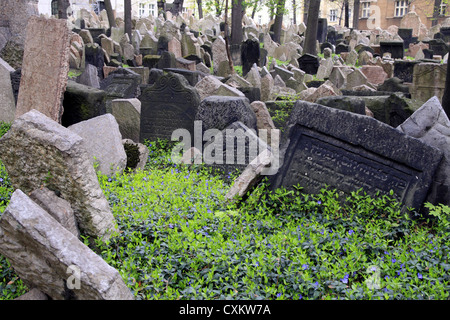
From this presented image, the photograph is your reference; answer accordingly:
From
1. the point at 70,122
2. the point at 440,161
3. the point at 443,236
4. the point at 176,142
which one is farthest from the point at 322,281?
the point at 70,122

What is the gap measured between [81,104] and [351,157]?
461 centimetres

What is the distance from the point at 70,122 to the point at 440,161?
18.3 ft

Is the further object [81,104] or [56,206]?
[81,104]

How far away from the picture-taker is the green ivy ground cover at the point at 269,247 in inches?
127

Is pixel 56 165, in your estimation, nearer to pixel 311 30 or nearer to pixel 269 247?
pixel 269 247

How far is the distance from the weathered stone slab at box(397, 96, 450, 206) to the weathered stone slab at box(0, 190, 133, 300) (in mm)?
3274

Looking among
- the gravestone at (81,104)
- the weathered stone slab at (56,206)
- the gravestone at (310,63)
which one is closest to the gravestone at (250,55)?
the gravestone at (310,63)

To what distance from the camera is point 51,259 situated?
115 inches

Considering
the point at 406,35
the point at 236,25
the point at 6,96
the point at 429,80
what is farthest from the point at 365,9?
the point at 6,96

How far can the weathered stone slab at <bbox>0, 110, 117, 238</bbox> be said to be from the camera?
3605 millimetres

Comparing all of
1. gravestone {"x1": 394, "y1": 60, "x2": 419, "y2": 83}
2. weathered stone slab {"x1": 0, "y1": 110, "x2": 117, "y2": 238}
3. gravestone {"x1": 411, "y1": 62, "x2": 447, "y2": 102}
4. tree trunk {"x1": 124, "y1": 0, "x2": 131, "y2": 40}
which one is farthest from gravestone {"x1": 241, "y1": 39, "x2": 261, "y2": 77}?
weathered stone slab {"x1": 0, "y1": 110, "x2": 117, "y2": 238}

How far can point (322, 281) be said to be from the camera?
3.30 m

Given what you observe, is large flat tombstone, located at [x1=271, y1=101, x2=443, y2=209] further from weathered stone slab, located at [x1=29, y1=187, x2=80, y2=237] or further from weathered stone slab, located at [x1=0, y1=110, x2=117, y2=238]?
weathered stone slab, located at [x1=29, y1=187, x2=80, y2=237]

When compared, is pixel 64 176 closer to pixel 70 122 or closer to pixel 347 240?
pixel 347 240
